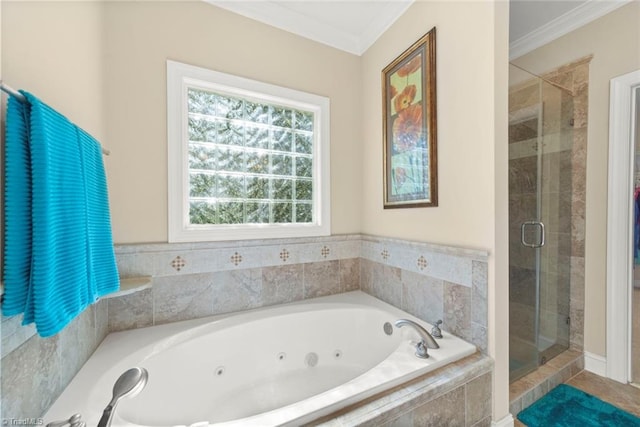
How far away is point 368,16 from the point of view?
6.07 ft

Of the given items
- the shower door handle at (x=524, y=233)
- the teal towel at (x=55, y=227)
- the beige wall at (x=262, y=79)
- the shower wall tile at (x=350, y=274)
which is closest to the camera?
the teal towel at (x=55, y=227)

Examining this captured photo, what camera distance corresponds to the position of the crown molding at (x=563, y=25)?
1.66m

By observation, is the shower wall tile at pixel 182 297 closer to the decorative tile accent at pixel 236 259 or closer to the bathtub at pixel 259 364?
the bathtub at pixel 259 364

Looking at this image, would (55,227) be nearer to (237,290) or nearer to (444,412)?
(237,290)

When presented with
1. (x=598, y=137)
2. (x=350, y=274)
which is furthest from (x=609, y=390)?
(x=350, y=274)

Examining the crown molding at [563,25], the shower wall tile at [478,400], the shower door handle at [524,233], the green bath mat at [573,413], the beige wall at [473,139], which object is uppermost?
the crown molding at [563,25]

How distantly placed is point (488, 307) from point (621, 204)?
131 cm

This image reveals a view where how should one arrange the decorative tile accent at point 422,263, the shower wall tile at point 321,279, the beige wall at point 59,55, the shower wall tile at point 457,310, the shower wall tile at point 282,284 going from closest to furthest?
1. the beige wall at point 59,55
2. the shower wall tile at point 457,310
3. the decorative tile accent at point 422,263
4. the shower wall tile at point 282,284
5. the shower wall tile at point 321,279

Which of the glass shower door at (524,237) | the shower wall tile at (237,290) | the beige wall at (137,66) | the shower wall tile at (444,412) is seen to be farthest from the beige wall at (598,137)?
the shower wall tile at (237,290)

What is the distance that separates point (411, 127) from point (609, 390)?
2087 mm

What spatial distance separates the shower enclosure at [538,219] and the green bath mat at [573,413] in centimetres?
18

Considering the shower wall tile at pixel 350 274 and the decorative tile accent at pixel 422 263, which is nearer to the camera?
the decorative tile accent at pixel 422 263

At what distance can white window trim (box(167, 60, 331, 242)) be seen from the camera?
155 cm

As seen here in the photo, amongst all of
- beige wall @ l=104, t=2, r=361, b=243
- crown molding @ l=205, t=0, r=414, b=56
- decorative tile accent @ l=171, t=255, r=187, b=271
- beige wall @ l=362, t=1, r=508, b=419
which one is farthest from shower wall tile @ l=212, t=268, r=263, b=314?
crown molding @ l=205, t=0, r=414, b=56
